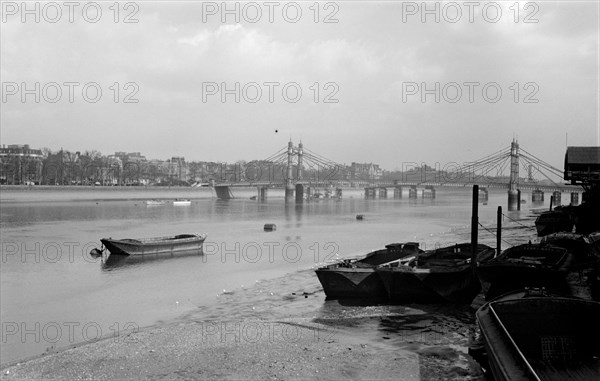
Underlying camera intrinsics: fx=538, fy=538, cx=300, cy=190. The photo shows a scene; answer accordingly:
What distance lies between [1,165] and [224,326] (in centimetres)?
14676

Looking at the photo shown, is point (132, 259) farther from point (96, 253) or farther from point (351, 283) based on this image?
point (351, 283)

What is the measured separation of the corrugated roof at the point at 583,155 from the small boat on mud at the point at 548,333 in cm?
1656

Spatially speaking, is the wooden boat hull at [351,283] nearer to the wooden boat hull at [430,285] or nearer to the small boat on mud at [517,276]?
the wooden boat hull at [430,285]

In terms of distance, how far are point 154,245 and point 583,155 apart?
25555mm

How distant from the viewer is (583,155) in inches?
1007

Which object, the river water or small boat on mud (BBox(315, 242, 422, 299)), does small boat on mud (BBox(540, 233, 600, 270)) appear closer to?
the river water

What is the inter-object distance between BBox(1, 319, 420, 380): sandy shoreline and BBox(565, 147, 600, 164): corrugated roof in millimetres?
16633

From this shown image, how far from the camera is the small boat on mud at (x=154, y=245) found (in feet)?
112

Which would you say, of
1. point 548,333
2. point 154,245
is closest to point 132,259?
point 154,245

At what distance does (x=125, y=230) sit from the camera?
5319cm

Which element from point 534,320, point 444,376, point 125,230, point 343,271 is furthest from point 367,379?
point 125,230

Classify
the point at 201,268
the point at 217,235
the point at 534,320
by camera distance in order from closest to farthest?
the point at 534,320, the point at 201,268, the point at 217,235

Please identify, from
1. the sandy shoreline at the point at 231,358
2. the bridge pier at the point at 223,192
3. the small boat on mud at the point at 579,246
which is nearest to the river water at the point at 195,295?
the sandy shoreline at the point at 231,358

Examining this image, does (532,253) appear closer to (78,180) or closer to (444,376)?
Answer: (444,376)
